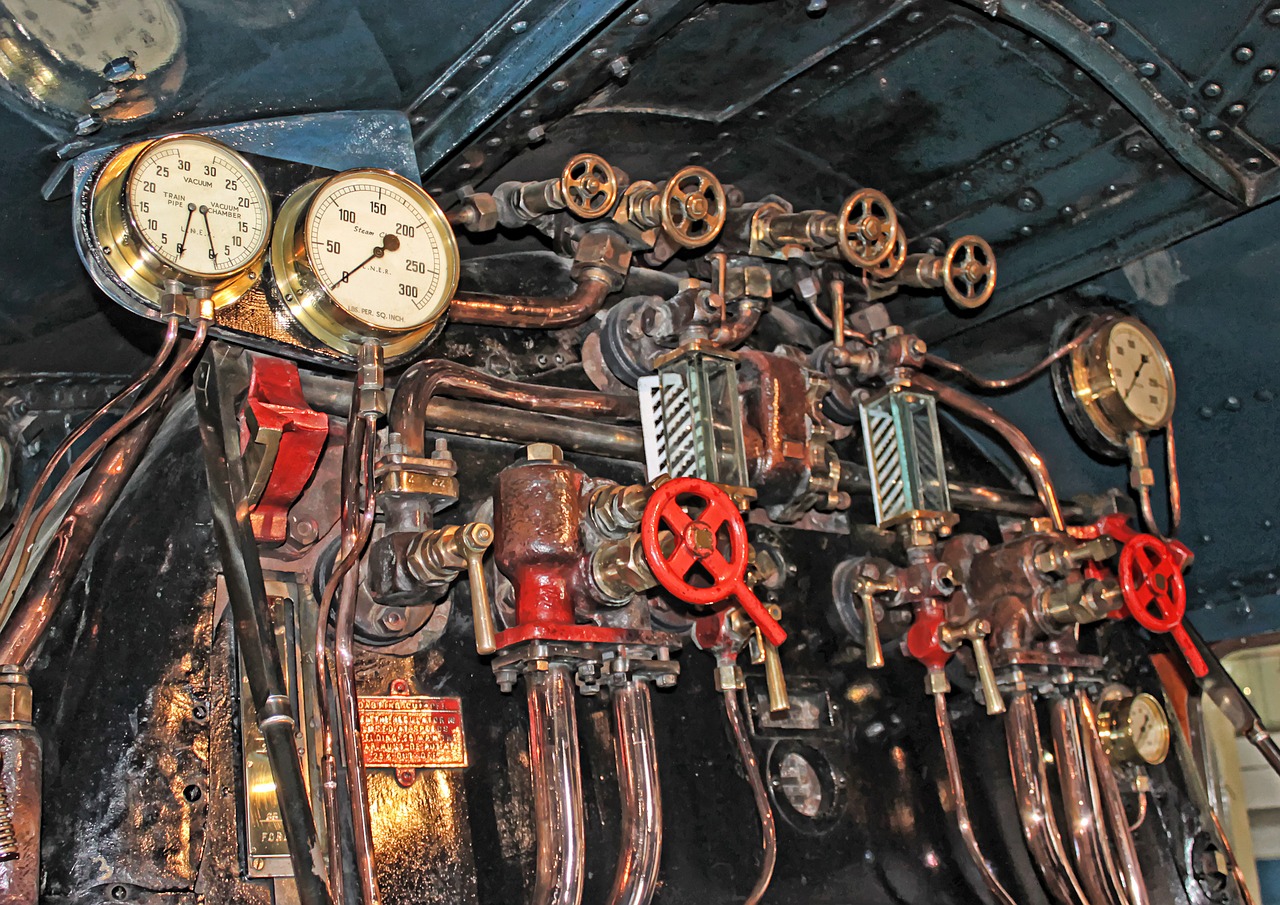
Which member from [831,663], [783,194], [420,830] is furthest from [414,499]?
[783,194]

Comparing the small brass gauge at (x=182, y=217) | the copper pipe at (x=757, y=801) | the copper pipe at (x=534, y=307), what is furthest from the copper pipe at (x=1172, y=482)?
the small brass gauge at (x=182, y=217)

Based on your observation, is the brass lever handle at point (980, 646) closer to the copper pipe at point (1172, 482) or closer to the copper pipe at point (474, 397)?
the copper pipe at point (1172, 482)

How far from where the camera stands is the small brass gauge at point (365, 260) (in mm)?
1710

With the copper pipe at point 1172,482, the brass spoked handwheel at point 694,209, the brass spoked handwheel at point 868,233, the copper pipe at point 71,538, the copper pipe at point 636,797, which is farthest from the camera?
the copper pipe at point 1172,482

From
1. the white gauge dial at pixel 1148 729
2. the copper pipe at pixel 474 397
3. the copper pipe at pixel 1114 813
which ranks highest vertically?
the copper pipe at pixel 474 397

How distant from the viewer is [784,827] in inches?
81.5

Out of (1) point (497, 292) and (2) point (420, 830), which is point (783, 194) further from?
(2) point (420, 830)

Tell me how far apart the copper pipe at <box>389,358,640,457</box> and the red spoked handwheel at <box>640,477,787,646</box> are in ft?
1.06

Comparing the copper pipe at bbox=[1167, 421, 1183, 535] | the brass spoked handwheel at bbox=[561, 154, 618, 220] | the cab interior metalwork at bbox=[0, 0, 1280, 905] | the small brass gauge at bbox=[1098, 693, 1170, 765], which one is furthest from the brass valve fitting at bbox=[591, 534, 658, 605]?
the copper pipe at bbox=[1167, 421, 1183, 535]

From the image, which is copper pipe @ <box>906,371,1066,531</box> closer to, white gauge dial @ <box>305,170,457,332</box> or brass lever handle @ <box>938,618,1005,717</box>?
brass lever handle @ <box>938,618,1005,717</box>

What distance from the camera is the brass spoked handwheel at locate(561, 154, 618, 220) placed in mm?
1979

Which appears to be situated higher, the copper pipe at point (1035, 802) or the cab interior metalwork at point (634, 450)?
the cab interior metalwork at point (634, 450)

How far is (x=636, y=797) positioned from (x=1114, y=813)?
910 millimetres

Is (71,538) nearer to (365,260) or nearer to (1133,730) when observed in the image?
(365,260)
